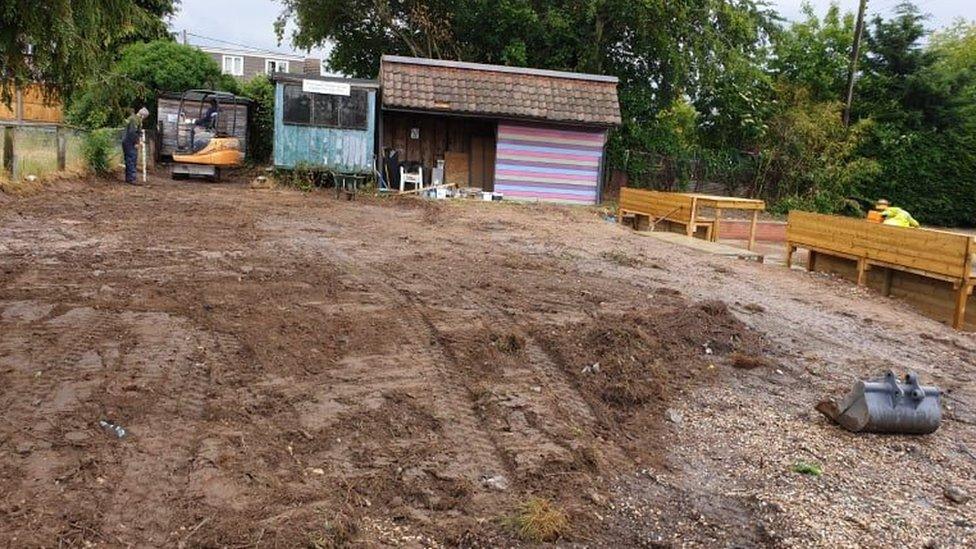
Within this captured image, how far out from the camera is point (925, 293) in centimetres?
1209

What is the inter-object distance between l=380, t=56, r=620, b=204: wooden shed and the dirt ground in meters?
13.5

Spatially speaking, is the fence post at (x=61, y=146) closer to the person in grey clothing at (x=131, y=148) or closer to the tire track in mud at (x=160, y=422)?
the person in grey clothing at (x=131, y=148)

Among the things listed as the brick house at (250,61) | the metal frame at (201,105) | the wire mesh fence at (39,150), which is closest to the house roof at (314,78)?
the metal frame at (201,105)

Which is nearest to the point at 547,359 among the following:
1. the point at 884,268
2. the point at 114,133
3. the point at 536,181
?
the point at 884,268

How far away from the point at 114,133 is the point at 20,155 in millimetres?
6401

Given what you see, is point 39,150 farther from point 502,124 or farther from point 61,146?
point 502,124

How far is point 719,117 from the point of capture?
96.6 feet

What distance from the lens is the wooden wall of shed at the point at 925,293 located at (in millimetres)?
11656

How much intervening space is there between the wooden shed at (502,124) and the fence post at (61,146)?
7.98 meters

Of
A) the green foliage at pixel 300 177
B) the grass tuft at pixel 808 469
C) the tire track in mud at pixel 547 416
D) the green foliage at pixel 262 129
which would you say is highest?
the green foliage at pixel 262 129

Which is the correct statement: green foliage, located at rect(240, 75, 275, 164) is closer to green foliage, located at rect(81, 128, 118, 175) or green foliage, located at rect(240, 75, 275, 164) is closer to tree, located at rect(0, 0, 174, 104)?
green foliage, located at rect(81, 128, 118, 175)

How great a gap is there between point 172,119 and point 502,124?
10.7 m

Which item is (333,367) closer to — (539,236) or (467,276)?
(467,276)

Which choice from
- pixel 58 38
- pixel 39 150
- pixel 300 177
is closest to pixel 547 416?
pixel 58 38
